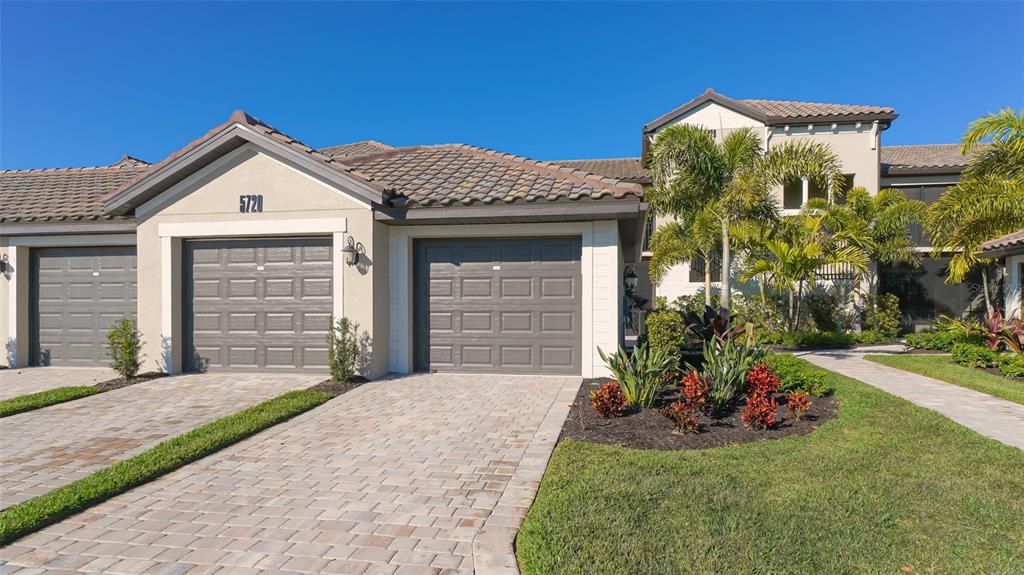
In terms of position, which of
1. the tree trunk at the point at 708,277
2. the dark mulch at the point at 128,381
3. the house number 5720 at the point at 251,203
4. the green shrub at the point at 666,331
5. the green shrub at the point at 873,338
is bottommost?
the green shrub at the point at 873,338

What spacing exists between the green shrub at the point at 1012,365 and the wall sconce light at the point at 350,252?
11.5 m

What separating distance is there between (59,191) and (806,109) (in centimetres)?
2436

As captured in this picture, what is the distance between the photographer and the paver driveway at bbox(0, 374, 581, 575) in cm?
333

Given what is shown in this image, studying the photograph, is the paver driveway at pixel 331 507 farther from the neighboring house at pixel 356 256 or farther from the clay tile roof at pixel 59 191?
the clay tile roof at pixel 59 191

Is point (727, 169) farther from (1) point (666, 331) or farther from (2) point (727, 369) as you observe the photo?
(2) point (727, 369)

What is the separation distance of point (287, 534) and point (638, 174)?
24482mm

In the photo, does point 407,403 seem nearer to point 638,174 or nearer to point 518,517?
point 518,517

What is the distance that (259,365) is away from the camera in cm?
1015

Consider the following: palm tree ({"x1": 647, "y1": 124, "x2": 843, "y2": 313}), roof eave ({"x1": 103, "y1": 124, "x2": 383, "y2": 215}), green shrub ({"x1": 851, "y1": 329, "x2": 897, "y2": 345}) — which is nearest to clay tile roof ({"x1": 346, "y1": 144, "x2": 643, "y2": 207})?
roof eave ({"x1": 103, "y1": 124, "x2": 383, "y2": 215})

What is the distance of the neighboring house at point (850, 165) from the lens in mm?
20328

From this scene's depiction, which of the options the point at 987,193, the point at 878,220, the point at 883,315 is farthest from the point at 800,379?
the point at 883,315

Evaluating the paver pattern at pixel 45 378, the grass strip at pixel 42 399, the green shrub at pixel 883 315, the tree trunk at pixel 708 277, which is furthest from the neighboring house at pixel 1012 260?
the paver pattern at pixel 45 378

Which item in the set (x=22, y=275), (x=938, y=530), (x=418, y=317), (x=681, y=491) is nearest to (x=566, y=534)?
(x=681, y=491)

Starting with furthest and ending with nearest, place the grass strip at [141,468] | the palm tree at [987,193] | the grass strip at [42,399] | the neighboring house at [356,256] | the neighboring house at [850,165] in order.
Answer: the neighboring house at [850,165] → the palm tree at [987,193] → the neighboring house at [356,256] → the grass strip at [42,399] → the grass strip at [141,468]
